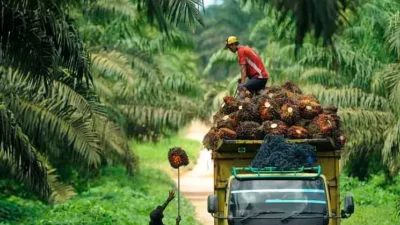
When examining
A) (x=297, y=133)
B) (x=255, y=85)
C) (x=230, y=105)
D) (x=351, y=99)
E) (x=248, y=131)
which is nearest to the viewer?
(x=297, y=133)

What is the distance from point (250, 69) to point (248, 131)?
2.81 meters

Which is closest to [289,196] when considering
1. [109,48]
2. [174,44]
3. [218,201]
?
[218,201]

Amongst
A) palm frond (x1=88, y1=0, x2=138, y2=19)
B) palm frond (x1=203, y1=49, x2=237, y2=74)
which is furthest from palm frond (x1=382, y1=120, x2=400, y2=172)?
palm frond (x1=203, y1=49, x2=237, y2=74)

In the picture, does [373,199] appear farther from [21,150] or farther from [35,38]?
[35,38]

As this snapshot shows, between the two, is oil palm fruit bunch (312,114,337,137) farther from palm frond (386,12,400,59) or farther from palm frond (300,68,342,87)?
palm frond (300,68,342,87)

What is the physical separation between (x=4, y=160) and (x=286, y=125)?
688cm

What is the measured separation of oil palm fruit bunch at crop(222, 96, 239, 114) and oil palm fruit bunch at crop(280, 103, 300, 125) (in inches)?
28.2

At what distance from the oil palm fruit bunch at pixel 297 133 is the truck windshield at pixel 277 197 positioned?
1254 millimetres

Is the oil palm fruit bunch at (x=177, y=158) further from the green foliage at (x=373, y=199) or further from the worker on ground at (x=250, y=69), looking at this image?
the green foliage at (x=373, y=199)

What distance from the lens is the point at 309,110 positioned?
1369 centimetres

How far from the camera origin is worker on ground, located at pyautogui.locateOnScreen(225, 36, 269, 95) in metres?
15.5

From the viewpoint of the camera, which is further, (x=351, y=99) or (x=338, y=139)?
(x=351, y=99)

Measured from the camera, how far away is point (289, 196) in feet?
38.4

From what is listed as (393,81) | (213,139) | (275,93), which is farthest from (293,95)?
(393,81)
